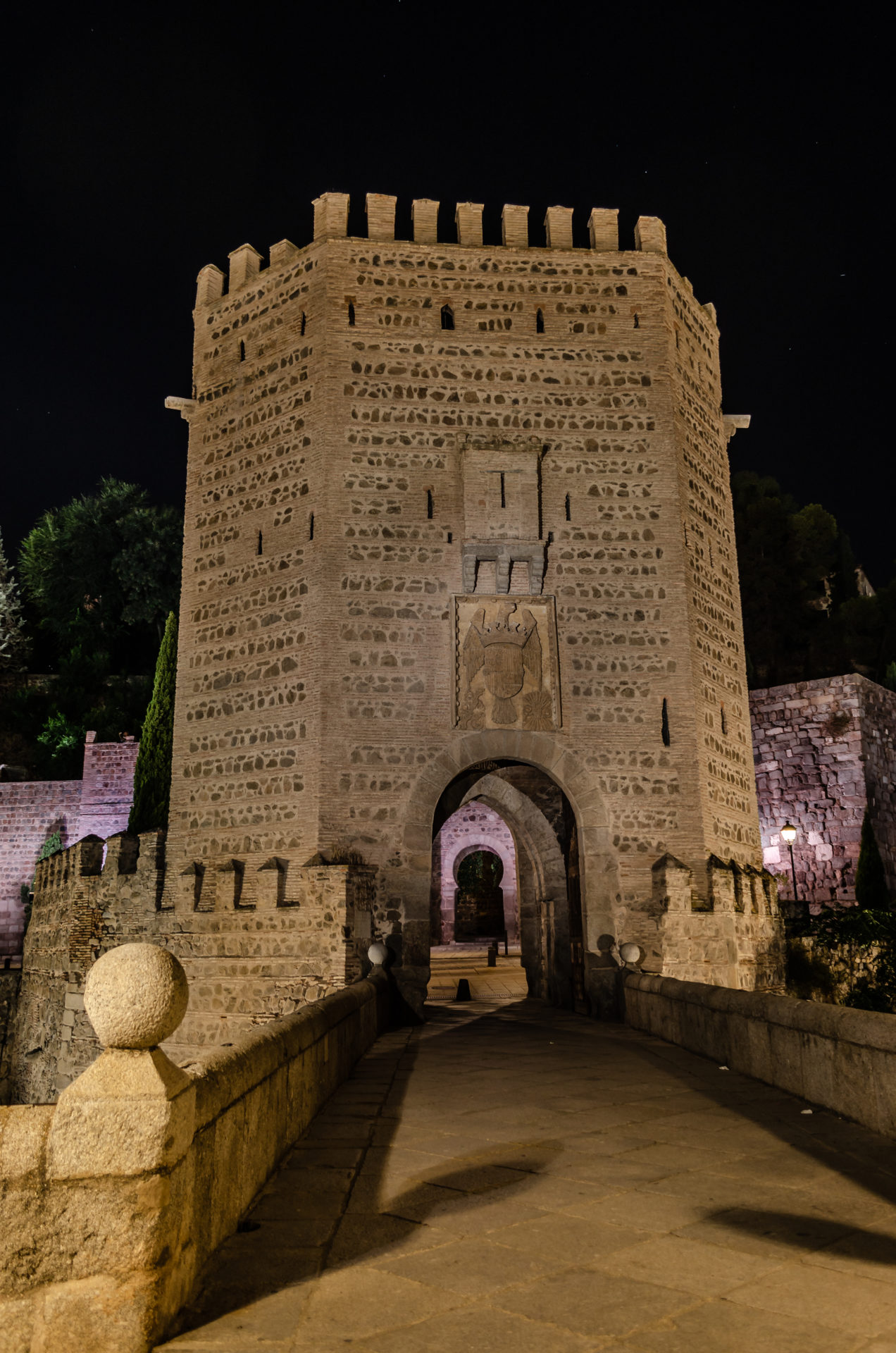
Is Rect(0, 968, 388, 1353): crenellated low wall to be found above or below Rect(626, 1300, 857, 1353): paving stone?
above

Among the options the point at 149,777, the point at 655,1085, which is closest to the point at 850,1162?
the point at 655,1085

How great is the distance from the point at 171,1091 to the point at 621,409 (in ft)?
37.2

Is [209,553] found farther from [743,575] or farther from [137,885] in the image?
[743,575]

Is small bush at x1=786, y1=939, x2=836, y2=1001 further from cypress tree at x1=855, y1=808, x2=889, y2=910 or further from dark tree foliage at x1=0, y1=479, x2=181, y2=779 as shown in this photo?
dark tree foliage at x1=0, y1=479, x2=181, y2=779

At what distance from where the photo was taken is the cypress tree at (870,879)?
17.4 meters

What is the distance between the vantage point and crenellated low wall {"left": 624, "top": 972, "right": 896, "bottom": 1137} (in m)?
4.58

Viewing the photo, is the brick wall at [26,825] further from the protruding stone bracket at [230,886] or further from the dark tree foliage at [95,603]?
the protruding stone bracket at [230,886]

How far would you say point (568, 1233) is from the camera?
318 cm

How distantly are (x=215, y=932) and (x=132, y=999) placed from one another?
895 cm

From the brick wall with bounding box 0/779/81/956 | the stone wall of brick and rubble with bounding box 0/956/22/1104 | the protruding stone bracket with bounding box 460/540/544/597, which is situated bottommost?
the stone wall of brick and rubble with bounding box 0/956/22/1104

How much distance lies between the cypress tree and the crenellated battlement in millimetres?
11319

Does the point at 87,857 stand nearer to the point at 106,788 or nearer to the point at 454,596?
the point at 454,596

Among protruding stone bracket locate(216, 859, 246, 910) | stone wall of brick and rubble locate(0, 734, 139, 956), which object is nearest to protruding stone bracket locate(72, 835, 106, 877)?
protruding stone bracket locate(216, 859, 246, 910)

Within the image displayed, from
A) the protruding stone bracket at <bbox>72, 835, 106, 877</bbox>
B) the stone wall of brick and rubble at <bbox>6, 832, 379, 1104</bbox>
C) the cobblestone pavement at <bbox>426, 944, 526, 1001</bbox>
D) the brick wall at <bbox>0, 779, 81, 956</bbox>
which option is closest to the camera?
the stone wall of brick and rubble at <bbox>6, 832, 379, 1104</bbox>
